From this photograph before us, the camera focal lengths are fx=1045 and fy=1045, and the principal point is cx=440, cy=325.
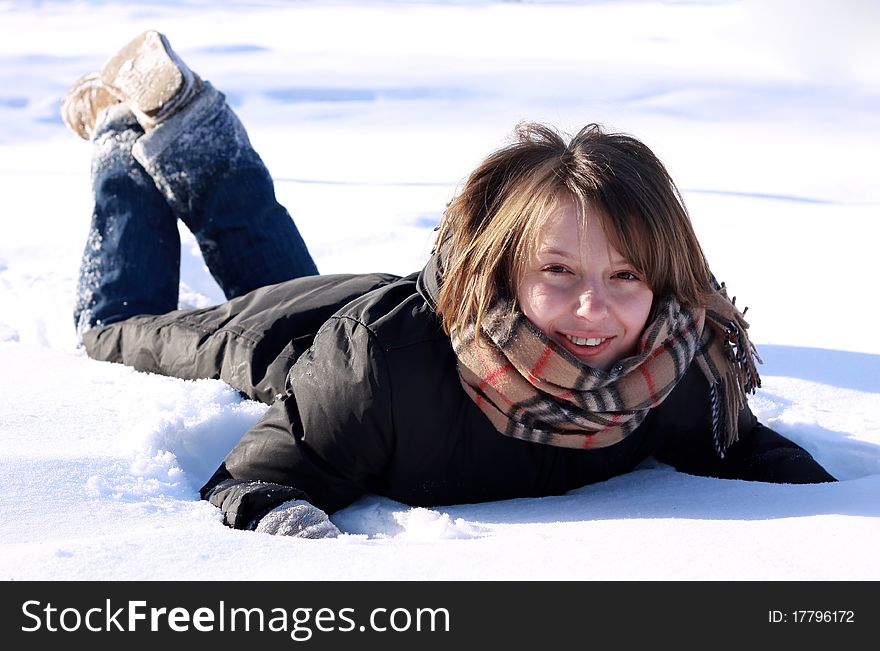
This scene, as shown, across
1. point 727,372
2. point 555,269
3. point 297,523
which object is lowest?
point 297,523

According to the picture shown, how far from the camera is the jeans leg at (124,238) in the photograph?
2943 mm

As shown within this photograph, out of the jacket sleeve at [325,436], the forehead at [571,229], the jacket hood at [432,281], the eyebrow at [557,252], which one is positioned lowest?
the jacket sleeve at [325,436]

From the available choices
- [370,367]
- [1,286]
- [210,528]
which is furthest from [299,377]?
[1,286]

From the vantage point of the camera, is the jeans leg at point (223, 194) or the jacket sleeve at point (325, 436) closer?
the jacket sleeve at point (325, 436)

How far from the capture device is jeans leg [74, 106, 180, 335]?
9.66 feet

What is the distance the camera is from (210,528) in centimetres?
154

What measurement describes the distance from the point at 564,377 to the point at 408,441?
313 mm

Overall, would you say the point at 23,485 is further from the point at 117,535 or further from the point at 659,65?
the point at 659,65

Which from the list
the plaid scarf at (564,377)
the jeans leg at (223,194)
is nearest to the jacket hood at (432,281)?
the plaid scarf at (564,377)

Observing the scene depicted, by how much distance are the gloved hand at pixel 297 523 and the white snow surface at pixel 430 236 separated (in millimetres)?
56

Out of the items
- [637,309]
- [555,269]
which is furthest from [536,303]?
[637,309]

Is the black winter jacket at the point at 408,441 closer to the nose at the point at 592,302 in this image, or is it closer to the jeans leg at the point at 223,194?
the nose at the point at 592,302

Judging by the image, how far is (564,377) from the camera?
5.45ft

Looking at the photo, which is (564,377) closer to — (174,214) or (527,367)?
(527,367)
